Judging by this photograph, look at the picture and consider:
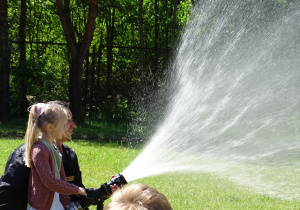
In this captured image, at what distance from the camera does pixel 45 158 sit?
3.34 meters

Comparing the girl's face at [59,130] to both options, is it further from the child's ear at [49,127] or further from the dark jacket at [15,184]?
the dark jacket at [15,184]

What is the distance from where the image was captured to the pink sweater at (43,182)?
3.27 m

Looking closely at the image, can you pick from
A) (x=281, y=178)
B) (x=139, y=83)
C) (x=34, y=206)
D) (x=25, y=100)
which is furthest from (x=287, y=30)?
(x=34, y=206)

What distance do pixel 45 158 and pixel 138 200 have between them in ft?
5.77

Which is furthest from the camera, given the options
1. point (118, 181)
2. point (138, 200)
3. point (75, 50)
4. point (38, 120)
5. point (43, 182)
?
point (75, 50)

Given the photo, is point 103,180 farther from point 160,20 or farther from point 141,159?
point 160,20

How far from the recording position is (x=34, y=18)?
1861 cm

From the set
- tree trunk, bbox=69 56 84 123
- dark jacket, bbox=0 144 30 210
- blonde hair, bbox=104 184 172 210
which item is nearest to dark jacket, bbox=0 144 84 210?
dark jacket, bbox=0 144 30 210

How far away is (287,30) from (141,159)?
7.75m

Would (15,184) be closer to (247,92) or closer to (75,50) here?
(247,92)

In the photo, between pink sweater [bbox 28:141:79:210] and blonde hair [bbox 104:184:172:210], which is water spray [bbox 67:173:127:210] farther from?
blonde hair [bbox 104:184:172:210]

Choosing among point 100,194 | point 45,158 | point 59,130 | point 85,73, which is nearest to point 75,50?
point 85,73

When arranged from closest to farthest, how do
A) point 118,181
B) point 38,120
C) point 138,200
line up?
point 138,200, point 118,181, point 38,120

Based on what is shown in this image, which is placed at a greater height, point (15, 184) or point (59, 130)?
point (59, 130)
